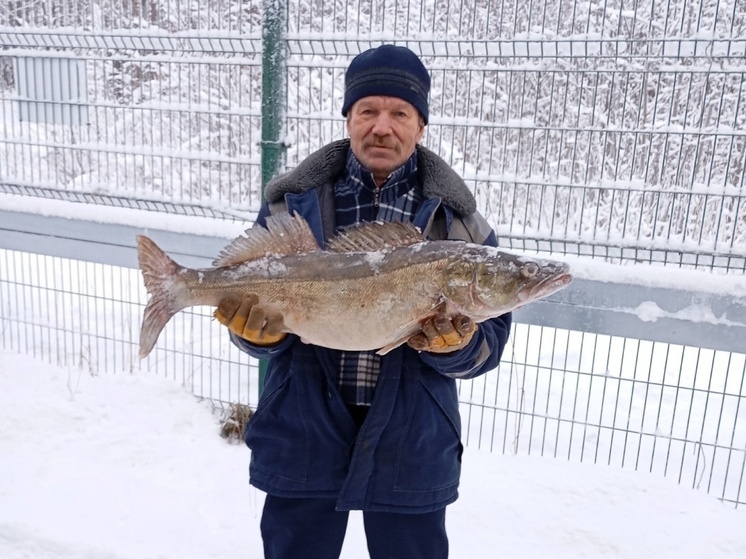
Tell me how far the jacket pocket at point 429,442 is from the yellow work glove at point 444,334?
26 centimetres

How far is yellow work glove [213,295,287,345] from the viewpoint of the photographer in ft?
7.55

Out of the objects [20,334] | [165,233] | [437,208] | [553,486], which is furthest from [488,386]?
[20,334]

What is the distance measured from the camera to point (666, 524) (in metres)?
3.73

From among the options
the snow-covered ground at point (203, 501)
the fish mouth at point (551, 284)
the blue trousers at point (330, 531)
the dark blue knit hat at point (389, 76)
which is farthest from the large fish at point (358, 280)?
the snow-covered ground at point (203, 501)

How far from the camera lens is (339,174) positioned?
8.51 feet

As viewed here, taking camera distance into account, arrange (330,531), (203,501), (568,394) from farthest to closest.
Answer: (568,394)
(203,501)
(330,531)

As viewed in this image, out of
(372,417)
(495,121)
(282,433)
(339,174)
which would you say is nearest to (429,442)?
(372,417)

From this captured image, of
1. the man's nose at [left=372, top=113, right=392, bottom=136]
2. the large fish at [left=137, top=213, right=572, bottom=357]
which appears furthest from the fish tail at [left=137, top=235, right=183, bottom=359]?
the man's nose at [left=372, top=113, right=392, bottom=136]

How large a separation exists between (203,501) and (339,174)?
7.62 ft

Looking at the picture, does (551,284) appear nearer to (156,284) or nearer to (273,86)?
(156,284)

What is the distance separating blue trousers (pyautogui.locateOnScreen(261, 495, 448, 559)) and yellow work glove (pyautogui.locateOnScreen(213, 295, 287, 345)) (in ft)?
2.23

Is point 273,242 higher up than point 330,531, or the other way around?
point 273,242

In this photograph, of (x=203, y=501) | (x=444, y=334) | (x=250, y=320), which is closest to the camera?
(x=444, y=334)

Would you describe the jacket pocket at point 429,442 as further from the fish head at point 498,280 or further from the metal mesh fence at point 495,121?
the metal mesh fence at point 495,121
